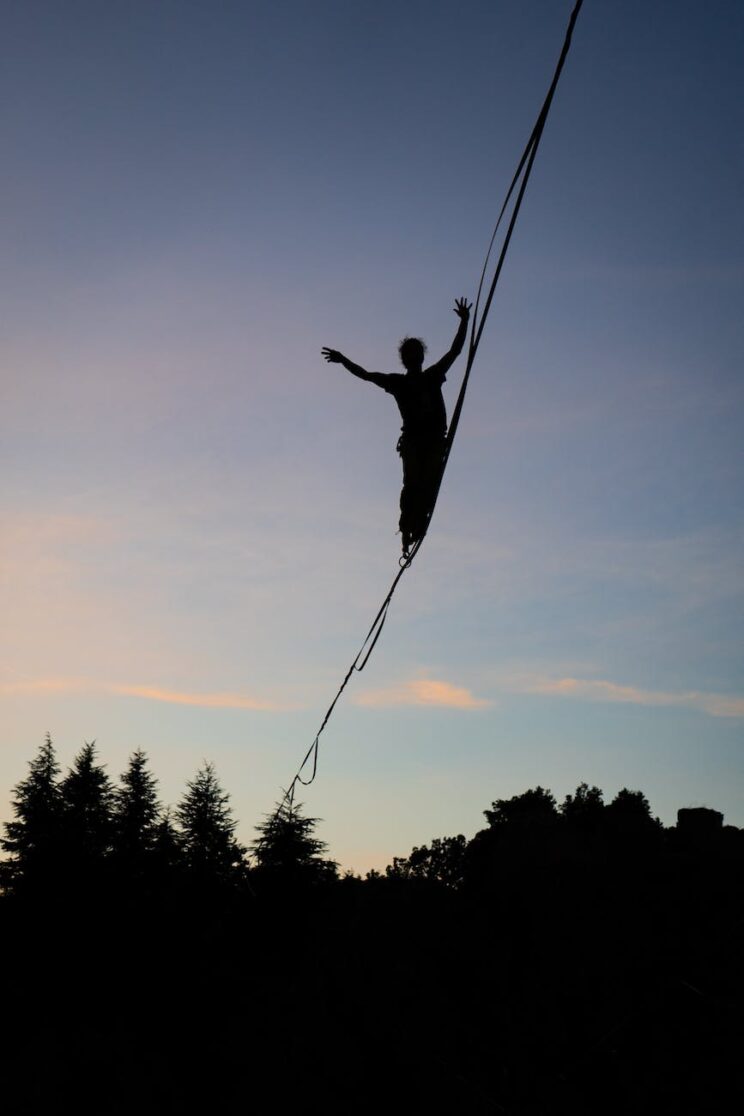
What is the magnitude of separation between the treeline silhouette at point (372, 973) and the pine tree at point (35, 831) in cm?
20

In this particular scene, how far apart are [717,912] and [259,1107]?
25.2 m

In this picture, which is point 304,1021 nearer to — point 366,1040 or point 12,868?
point 366,1040

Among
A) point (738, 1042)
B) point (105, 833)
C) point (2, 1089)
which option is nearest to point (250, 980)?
point (2, 1089)

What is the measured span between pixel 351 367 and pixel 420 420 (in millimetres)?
731

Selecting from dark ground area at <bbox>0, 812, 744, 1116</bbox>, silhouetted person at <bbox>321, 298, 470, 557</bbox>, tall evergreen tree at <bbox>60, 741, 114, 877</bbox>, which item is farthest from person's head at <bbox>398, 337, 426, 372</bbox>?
tall evergreen tree at <bbox>60, 741, 114, 877</bbox>

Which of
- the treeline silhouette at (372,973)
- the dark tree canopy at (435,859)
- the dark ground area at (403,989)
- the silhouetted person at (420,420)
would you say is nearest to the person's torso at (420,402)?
the silhouetted person at (420,420)

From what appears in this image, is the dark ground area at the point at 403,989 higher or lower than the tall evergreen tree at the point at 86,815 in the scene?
lower

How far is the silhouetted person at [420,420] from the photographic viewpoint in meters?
7.71

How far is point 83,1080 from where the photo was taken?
39656 millimetres

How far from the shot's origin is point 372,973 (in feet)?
152

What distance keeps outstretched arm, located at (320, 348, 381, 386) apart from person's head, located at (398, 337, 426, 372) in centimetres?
34

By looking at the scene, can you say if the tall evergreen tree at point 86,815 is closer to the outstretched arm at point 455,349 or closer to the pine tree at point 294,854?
the pine tree at point 294,854

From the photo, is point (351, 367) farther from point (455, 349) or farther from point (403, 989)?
point (403, 989)

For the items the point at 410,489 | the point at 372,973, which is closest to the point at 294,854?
the point at 372,973
